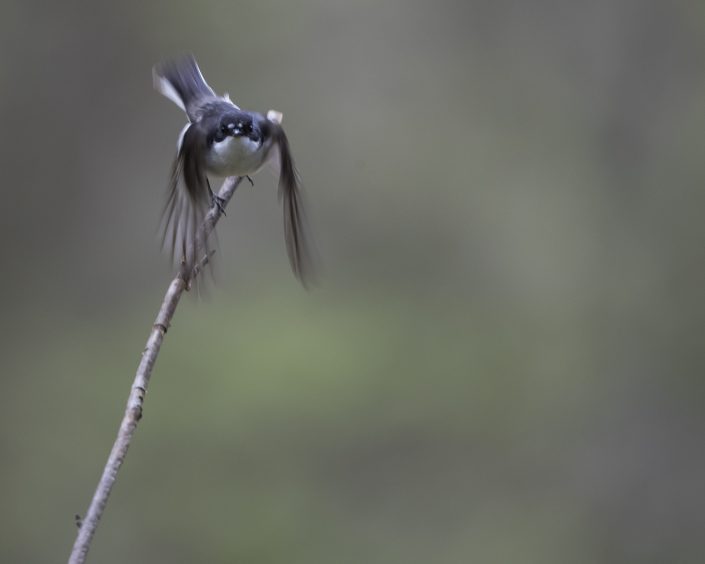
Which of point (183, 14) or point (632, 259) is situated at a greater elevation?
point (183, 14)

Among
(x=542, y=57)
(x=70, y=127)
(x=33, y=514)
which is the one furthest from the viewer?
(x=542, y=57)

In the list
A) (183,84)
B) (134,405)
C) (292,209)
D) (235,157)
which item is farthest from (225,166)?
(134,405)

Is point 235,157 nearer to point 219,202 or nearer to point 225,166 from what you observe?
point 225,166

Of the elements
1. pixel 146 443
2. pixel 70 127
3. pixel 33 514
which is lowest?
pixel 33 514

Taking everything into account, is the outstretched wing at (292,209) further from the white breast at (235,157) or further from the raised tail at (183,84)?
the raised tail at (183,84)

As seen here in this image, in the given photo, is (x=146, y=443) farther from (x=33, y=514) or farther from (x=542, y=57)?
(x=542, y=57)

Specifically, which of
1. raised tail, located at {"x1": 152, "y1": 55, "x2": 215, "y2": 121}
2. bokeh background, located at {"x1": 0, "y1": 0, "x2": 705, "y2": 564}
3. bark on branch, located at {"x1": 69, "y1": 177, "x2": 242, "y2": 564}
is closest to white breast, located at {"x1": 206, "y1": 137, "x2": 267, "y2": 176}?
bark on branch, located at {"x1": 69, "y1": 177, "x2": 242, "y2": 564}

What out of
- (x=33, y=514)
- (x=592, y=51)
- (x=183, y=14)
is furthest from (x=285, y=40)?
(x=33, y=514)
